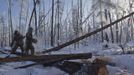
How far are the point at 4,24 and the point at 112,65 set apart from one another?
88.9 m

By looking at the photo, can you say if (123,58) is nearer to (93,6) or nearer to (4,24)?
(93,6)

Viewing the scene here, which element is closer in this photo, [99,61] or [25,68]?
[99,61]

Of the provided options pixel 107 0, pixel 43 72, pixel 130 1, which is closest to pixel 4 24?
pixel 130 1

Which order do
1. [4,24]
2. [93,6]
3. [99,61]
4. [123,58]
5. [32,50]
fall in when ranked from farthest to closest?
[4,24] → [93,6] → [32,50] → [123,58] → [99,61]

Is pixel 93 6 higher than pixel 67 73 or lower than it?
higher

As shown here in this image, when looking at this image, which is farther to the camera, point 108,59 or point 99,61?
point 108,59

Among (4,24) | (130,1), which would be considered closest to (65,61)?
(130,1)

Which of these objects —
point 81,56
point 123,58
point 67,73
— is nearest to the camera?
point 67,73

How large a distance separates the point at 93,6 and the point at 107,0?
4.34 meters

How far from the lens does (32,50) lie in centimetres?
1642

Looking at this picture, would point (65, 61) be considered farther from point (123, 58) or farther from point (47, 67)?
point (123, 58)

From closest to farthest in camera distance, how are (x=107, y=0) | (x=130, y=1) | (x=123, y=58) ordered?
(x=123, y=58) → (x=107, y=0) → (x=130, y=1)

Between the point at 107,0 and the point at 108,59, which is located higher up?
the point at 107,0

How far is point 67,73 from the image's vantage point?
10.5 m
